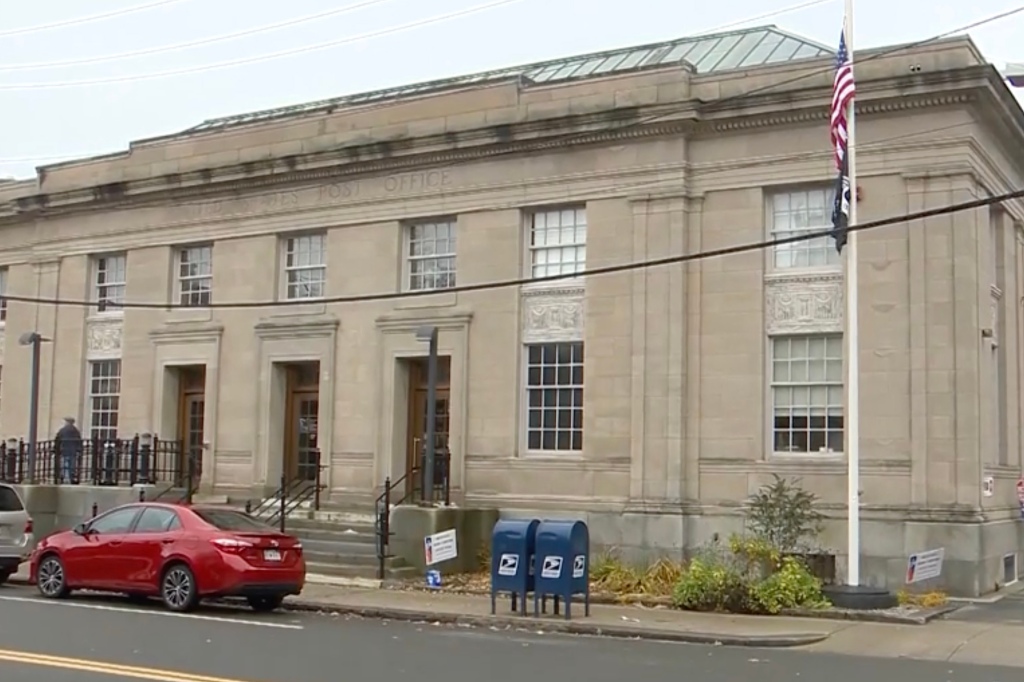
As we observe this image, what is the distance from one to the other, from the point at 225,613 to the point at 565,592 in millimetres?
4604

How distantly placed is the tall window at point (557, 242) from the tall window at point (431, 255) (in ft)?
5.95

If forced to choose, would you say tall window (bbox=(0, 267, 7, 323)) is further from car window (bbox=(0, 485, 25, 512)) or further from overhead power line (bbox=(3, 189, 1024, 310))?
car window (bbox=(0, 485, 25, 512))

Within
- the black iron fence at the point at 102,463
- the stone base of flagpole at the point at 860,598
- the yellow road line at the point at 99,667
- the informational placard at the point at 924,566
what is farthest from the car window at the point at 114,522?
the informational placard at the point at 924,566

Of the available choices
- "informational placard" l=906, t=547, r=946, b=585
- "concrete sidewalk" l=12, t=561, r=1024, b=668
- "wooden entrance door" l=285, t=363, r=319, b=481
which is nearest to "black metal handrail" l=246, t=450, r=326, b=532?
Result: "wooden entrance door" l=285, t=363, r=319, b=481

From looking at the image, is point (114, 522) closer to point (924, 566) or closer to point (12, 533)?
point (12, 533)

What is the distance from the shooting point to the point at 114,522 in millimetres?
18797

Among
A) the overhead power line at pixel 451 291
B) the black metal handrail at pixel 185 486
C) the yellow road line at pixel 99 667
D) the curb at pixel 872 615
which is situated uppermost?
the overhead power line at pixel 451 291

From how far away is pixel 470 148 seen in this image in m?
25.0

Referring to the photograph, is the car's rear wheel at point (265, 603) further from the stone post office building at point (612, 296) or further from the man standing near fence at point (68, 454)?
the man standing near fence at point (68, 454)

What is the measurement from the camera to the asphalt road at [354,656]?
39.1 ft

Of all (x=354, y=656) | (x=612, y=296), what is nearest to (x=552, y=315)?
(x=612, y=296)

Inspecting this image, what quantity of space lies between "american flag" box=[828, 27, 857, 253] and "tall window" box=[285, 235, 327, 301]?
1201cm

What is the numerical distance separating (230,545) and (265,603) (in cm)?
145

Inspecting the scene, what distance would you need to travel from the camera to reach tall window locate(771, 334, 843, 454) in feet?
71.5
